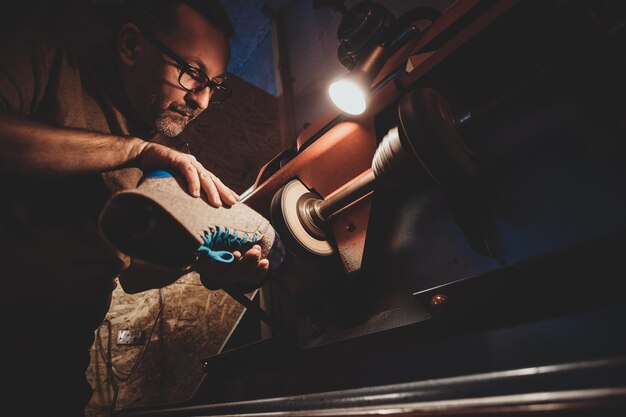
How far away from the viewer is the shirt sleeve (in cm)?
79

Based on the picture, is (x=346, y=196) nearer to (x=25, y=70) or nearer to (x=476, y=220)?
(x=476, y=220)

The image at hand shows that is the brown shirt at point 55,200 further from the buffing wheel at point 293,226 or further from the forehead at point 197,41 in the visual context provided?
the buffing wheel at point 293,226

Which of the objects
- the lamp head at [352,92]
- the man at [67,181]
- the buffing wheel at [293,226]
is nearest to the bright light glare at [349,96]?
the lamp head at [352,92]

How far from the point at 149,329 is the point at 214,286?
1.16 metres

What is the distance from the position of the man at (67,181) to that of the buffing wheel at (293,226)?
0.17m

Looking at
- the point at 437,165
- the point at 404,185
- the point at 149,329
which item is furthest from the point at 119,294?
the point at 437,165

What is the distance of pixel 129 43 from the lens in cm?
121

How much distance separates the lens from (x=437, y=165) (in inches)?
29.9

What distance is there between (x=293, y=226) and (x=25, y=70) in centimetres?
88

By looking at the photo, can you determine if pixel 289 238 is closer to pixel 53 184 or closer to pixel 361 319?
pixel 361 319

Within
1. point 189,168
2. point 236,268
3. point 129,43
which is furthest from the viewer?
point 129,43

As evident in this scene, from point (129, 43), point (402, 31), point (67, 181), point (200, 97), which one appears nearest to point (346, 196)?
point (402, 31)

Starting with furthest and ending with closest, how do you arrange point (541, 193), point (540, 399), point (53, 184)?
point (53, 184) < point (541, 193) < point (540, 399)

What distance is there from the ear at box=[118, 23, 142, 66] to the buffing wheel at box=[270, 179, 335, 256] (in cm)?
77
